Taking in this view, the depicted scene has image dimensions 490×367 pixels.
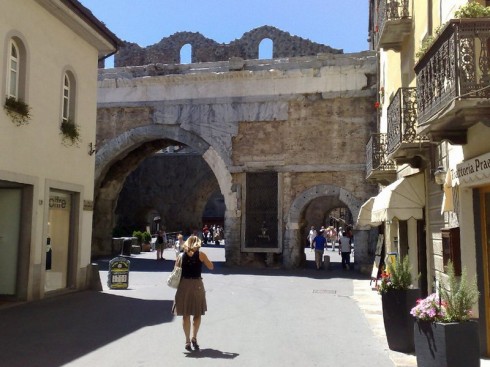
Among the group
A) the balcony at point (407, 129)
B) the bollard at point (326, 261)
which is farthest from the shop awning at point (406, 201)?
the bollard at point (326, 261)

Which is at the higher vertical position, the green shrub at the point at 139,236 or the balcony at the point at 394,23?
the balcony at the point at 394,23

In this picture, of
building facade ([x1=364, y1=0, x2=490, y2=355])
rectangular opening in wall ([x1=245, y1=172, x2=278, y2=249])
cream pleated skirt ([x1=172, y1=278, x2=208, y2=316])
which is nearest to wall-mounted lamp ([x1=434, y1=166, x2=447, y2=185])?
building facade ([x1=364, y1=0, x2=490, y2=355])

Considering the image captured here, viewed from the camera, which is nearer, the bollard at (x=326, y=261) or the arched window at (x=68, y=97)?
the arched window at (x=68, y=97)

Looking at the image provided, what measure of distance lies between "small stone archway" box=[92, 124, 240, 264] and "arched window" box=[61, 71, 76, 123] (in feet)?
30.9

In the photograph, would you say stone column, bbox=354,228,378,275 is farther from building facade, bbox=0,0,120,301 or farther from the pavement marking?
building facade, bbox=0,0,120,301

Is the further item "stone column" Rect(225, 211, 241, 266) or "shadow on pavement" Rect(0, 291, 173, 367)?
"stone column" Rect(225, 211, 241, 266)

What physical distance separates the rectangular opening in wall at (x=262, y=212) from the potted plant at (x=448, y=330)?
611 inches

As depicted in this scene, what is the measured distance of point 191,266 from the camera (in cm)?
768

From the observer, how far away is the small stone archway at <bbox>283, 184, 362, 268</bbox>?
21047mm

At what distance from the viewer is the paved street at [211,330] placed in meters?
7.07

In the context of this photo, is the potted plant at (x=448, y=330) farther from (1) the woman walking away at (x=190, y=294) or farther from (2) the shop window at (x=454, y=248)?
(1) the woman walking away at (x=190, y=294)

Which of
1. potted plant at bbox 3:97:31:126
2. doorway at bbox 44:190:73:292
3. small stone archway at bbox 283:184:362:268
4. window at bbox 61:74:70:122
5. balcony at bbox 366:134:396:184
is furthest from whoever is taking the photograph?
small stone archway at bbox 283:184:362:268

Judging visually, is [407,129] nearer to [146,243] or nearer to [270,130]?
[270,130]

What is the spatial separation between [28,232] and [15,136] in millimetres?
2090
